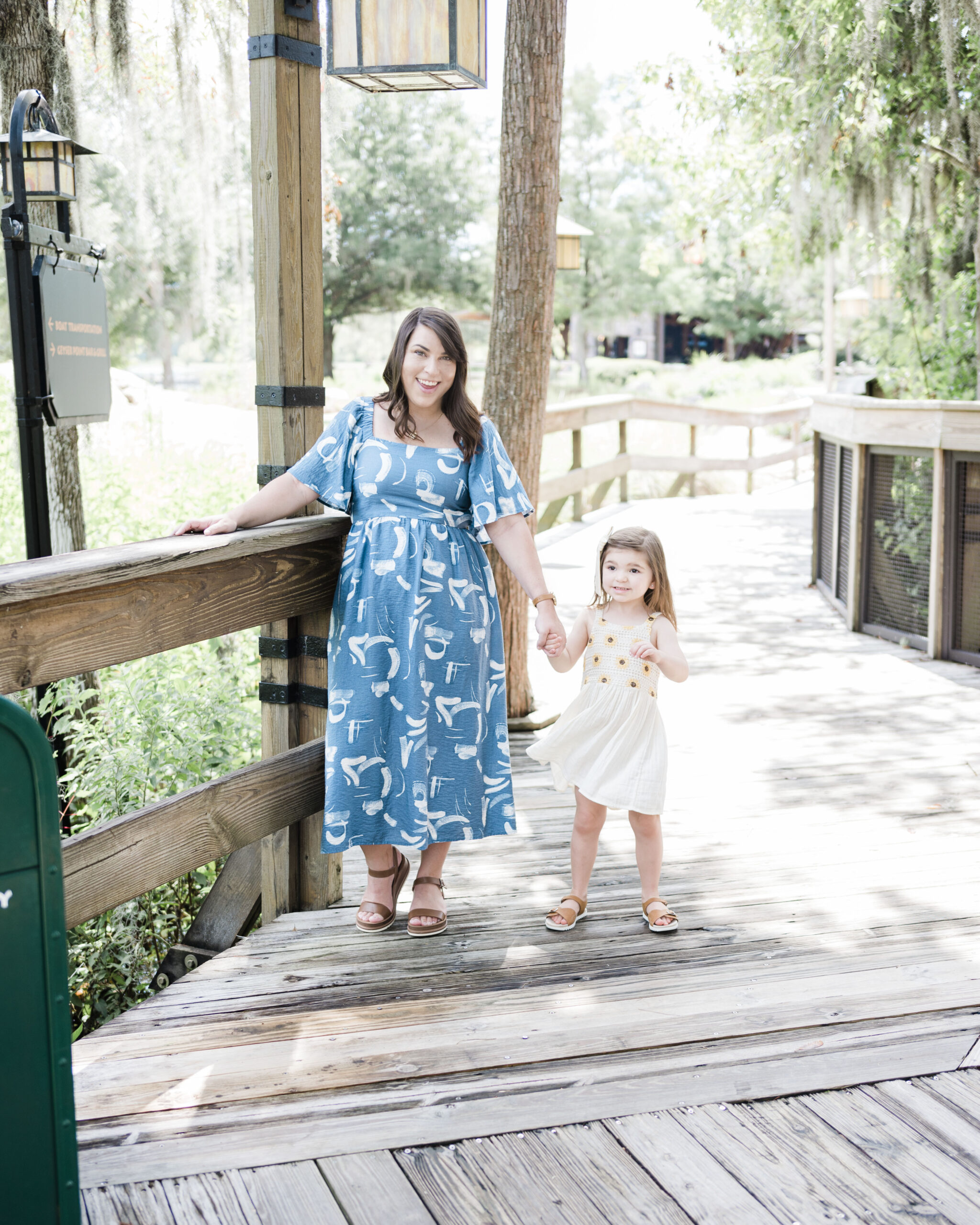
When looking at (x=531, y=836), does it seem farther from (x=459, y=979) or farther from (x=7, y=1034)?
(x=7, y=1034)

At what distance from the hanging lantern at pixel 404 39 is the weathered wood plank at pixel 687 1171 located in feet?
7.33

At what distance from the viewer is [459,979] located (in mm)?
2594

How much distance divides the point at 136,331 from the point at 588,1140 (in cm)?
2402

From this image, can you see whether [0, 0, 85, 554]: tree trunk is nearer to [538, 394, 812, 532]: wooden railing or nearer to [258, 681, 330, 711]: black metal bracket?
[258, 681, 330, 711]: black metal bracket

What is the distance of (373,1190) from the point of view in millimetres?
1869

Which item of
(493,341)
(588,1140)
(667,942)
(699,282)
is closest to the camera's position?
(588,1140)

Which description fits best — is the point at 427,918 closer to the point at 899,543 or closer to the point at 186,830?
the point at 186,830

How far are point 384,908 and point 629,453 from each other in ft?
29.5

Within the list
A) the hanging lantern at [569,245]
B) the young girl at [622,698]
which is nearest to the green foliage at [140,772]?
the young girl at [622,698]

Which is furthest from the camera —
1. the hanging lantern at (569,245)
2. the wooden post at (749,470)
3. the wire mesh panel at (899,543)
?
the wooden post at (749,470)

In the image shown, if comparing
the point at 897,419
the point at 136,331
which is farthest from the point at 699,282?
the point at 897,419

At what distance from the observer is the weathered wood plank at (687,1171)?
182 cm

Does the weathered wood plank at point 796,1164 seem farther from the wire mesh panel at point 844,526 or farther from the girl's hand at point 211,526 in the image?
the wire mesh panel at point 844,526

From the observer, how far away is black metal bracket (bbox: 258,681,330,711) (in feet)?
9.48
